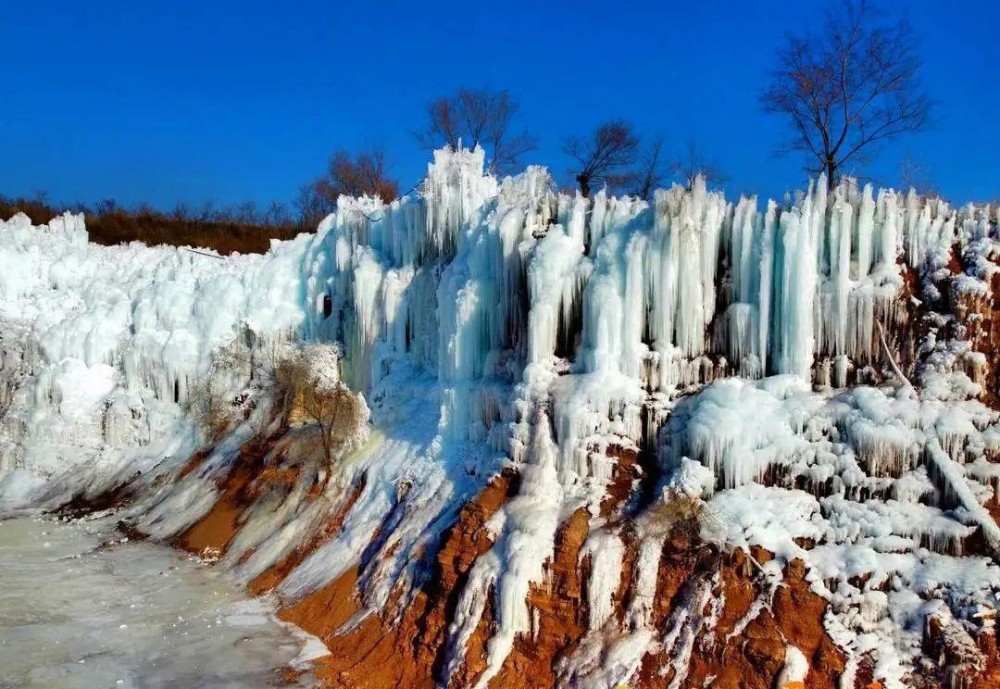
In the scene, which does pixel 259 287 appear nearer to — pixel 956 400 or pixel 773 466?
pixel 773 466

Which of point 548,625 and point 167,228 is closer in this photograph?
point 548,625

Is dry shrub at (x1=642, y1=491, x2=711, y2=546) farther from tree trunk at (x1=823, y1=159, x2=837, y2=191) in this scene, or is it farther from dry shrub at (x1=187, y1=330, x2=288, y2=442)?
tree trunk at (x1=823, y1=159, x2=837, y2=191)

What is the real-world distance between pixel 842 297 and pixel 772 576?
380cm

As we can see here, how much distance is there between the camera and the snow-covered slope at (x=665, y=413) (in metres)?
9.34

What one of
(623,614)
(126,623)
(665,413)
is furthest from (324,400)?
(623,614)

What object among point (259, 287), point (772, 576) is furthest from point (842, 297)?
point (259, 287)

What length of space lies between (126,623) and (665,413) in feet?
28.5

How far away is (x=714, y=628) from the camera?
30.1ft

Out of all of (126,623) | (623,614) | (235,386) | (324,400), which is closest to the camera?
(623,614)

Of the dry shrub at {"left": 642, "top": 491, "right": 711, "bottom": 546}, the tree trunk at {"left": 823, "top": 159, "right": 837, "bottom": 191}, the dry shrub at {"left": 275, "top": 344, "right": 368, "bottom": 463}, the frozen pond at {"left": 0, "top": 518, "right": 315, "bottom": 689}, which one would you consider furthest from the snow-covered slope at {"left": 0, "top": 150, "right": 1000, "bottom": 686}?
the tree trunk at {"left": 823, "top": 159, "right": 837, "bottom": 191}

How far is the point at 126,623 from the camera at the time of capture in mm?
12102

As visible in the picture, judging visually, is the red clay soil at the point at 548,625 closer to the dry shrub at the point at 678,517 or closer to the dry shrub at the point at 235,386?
the dry shrub at the point at 678,517

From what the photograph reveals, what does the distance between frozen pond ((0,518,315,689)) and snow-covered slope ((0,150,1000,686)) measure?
94 centimetres

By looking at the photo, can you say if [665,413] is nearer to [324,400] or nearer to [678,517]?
[678,517]
